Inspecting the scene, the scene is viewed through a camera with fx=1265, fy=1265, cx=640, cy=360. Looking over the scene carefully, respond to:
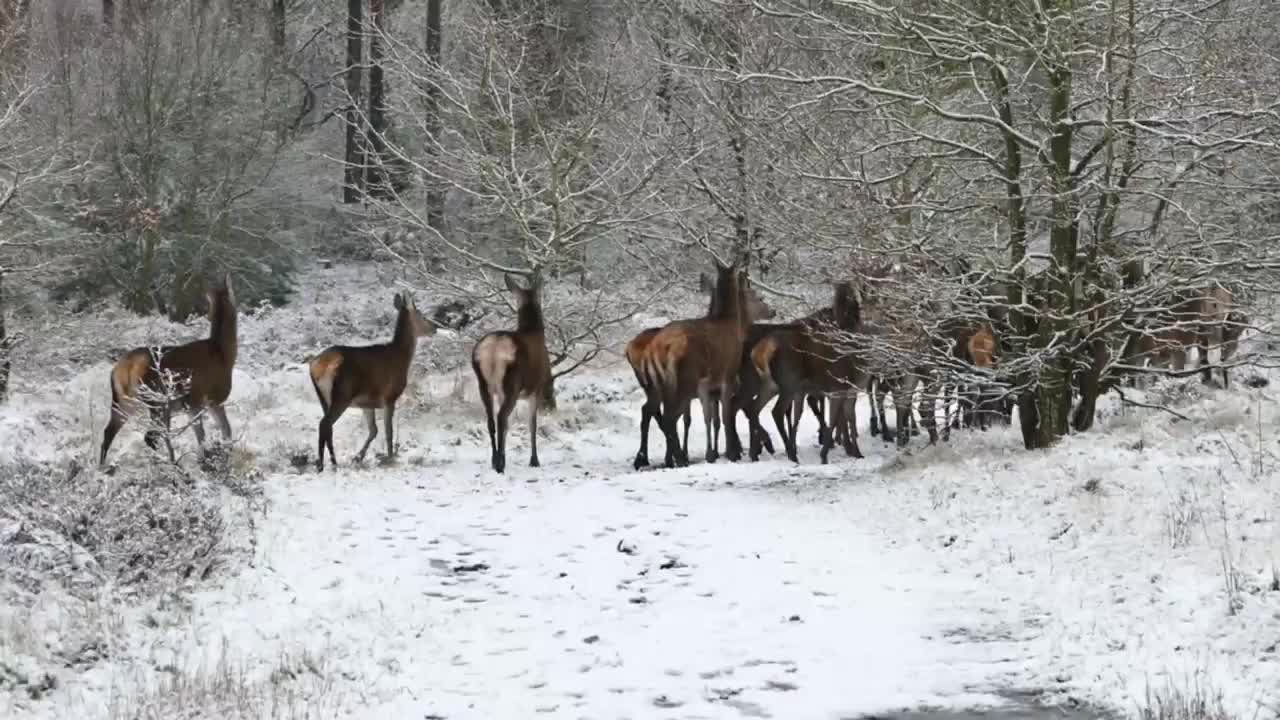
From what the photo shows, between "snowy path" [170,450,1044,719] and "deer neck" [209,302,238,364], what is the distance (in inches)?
147

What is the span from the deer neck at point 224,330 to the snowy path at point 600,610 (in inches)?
147

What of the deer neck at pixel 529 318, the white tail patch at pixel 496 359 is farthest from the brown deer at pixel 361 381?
the deer neck at pixel 529 318

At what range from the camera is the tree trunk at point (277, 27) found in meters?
34.2

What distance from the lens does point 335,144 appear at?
3772 centimetres

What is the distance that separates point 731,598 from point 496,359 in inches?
290

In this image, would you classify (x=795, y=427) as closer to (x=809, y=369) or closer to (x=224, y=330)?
(x=809, y=369)

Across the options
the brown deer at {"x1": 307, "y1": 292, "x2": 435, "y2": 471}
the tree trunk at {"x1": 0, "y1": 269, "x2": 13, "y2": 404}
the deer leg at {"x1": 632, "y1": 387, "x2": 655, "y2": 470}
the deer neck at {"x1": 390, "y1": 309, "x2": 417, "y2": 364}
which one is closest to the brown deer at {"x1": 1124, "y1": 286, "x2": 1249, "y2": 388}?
the deer leg at {"x1": 632, "y1": 387, "x2": 655, "y2": 470}

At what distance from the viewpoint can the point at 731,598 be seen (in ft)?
26.0

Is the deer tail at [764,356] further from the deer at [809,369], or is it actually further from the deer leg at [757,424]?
the deer leg at [757,424]

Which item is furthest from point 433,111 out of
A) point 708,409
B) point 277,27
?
point 277,27

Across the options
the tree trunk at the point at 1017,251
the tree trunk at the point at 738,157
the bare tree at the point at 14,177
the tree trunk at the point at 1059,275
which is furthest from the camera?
the tree trunk at the point at 738,157

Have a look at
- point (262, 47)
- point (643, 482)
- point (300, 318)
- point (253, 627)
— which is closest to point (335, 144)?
point (262, 47)

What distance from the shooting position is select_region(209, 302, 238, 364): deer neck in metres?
14.7

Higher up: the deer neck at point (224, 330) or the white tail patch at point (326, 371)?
the deer neck at point (224, 330)
